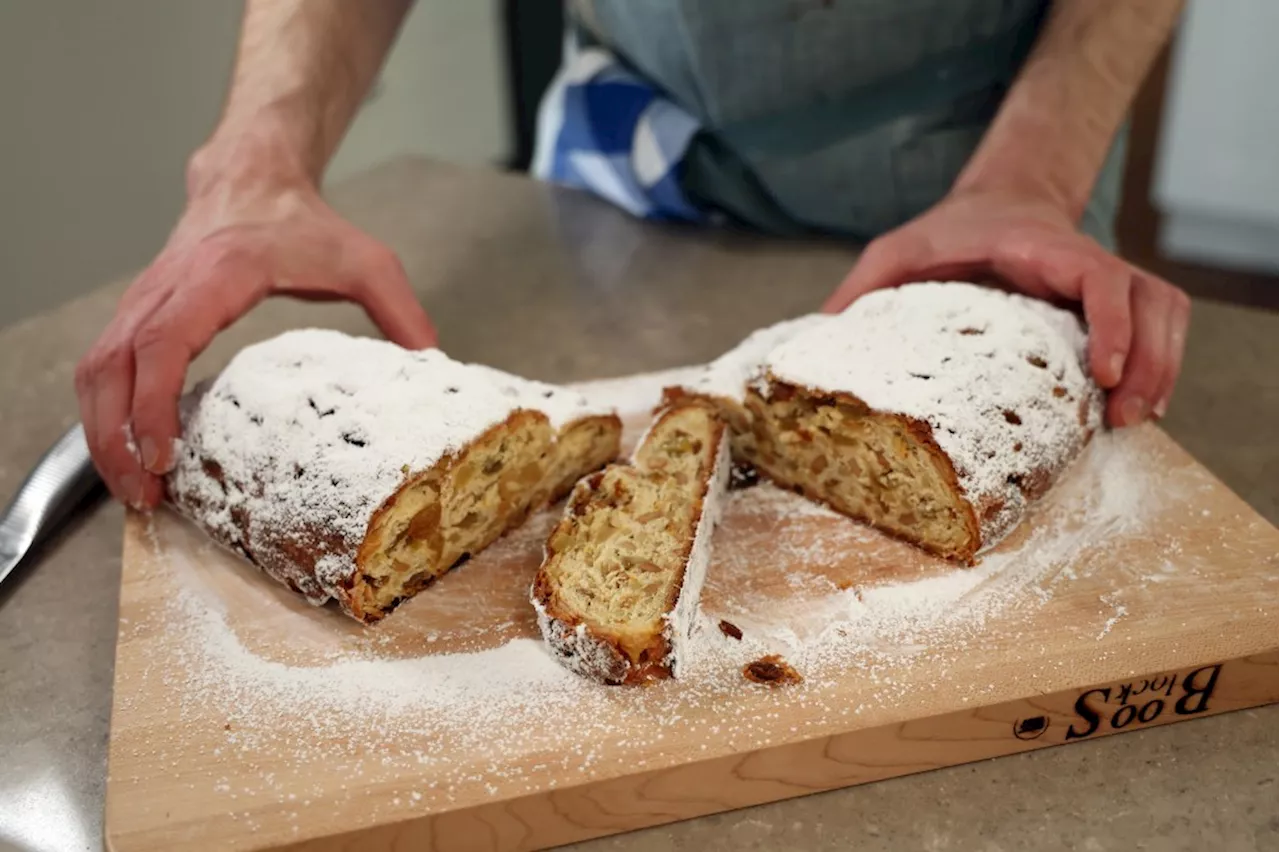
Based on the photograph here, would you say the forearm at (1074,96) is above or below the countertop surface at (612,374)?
above

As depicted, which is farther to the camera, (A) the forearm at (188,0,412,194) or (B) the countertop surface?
(A) the forearm at (188,0,412,194)

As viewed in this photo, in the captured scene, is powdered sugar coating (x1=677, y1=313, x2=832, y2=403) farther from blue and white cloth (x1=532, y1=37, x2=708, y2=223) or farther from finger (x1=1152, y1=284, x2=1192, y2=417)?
blue and white cloth (x1=532, y1=37, x2=708, y2=223)

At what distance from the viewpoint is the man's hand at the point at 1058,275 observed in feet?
6.57

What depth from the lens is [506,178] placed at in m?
3.42

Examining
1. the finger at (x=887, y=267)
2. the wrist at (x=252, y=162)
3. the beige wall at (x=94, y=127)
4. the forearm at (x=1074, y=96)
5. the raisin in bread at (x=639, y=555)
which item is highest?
the forearm at (x=1074, y=96)

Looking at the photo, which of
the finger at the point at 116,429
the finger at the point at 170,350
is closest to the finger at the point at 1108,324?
the finger at the point at 170,350

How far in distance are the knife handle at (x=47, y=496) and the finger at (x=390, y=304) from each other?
1.87ft

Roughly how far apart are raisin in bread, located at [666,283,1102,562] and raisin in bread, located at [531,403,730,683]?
0.45 feet

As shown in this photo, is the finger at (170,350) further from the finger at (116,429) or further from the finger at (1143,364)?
the finger at (1143,364)

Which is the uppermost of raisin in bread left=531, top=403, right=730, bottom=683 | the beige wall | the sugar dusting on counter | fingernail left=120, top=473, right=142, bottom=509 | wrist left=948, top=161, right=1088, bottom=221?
wrist left=948, top=161, right=1088, bottom=221

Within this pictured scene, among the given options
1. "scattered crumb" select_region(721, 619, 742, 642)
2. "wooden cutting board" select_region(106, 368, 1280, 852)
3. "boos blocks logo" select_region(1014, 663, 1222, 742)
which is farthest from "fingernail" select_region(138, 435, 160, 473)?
"boos blocks logo" select_region(1014, 663, 1222, 742)

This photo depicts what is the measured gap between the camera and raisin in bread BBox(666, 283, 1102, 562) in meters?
1.78

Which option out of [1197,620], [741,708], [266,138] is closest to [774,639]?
[741,708]

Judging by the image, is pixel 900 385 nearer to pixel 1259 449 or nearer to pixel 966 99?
pixel 1259 449
